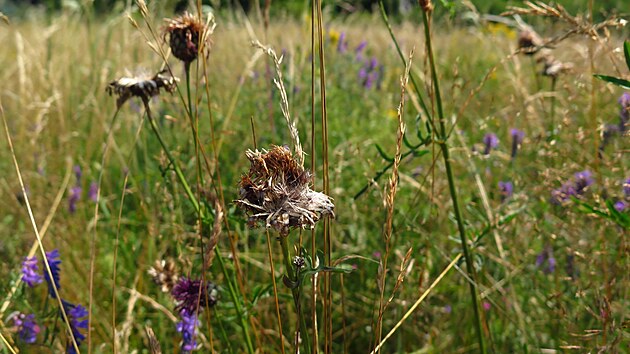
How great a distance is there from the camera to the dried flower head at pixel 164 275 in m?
1.09

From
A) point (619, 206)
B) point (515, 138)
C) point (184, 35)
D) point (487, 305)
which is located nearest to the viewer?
point (184, 35)

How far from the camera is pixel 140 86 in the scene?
3.50ft

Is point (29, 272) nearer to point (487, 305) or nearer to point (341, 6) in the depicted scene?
point (487, 305)

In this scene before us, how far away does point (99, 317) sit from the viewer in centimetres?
157

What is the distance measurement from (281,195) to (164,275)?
0.54 meters

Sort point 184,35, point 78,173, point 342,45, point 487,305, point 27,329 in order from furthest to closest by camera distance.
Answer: point 342,45 → point 78,173 → point 487,305 → point 27,329 → point 184,35

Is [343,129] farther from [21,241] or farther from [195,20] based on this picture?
[195,20]

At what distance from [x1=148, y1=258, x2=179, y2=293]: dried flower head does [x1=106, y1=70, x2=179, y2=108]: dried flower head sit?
0.28 m

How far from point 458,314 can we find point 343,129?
35.2 inches

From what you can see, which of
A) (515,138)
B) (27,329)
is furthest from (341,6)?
(27,329)

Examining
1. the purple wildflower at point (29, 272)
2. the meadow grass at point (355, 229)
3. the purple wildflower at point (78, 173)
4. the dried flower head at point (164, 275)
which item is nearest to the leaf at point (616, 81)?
the meadow grass at point (355, 229)

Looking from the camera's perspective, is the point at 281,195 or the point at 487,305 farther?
the point at 487,305

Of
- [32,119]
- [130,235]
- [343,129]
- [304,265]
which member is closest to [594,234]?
[304,265]

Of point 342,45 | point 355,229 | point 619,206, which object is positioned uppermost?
point 342,45
